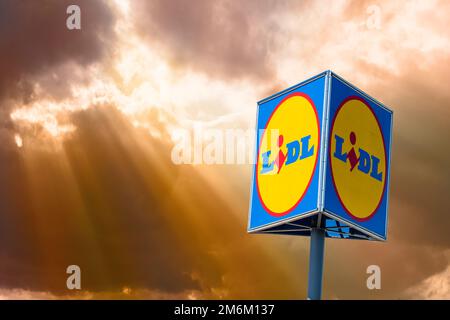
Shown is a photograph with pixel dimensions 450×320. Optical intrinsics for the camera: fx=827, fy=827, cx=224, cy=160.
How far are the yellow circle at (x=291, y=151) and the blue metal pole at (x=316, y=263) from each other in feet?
5.55

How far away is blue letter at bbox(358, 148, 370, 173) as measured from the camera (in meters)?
34.9

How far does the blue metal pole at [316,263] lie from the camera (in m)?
33.1

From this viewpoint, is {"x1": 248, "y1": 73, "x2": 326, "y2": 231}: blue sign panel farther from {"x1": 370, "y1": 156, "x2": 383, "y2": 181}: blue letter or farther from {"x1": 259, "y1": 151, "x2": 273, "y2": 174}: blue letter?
{"x1": 370, "y1": 156, "x2": 383, "y2": 181}: blue letter

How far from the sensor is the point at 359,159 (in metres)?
34.8

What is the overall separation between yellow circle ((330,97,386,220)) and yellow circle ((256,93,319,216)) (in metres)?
0.97

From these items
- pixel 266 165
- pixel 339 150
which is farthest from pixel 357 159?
Answer: pixel 266 165

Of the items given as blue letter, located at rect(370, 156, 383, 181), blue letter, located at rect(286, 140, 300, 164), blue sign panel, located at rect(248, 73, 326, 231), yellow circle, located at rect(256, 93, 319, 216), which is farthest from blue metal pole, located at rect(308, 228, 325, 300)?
blue letter, located at rect(370, 156, 383, 181)
